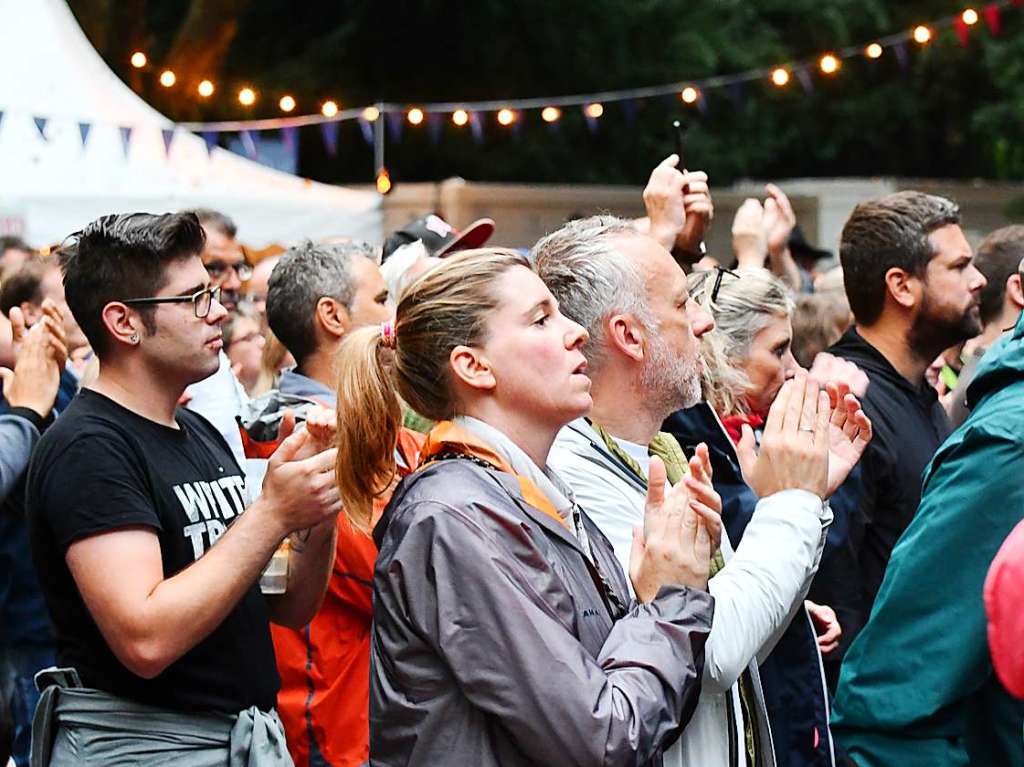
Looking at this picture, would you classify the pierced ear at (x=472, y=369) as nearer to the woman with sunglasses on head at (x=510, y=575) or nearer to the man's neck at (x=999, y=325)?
the woman with sunglasses on head at (x=510, y=575)

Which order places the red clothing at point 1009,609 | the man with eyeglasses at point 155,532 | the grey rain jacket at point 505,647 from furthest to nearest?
the man with eyeglasses at point 155,532 → the grey rain jacket at point 505,647 → the red clothing at point 1009,609

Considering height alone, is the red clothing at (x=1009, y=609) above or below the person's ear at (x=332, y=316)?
above

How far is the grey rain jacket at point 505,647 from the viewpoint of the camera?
96.3 inches

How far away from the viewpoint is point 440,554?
2520 mm

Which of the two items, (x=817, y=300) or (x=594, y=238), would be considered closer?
(x=594, y=238)

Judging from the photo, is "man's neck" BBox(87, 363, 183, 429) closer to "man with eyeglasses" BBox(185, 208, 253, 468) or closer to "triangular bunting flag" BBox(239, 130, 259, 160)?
"man with eyeglasses" BBox(185, 208, 253, 468)

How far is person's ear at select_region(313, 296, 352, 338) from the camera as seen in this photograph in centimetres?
489

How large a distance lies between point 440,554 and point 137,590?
2.63 feet

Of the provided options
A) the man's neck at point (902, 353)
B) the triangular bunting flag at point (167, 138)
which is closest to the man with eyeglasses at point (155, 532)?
the man's neck at point (902, 353)

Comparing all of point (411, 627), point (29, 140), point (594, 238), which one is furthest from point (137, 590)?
point (29, 140)

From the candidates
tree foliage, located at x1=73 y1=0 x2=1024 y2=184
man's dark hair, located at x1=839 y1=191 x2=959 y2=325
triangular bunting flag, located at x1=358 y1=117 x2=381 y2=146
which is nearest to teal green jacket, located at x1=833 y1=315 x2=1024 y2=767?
man's dark hair, located at x1=839 y1=191 x2=959 y2=325

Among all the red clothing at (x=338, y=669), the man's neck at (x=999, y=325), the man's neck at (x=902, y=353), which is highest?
the man's neck at (x=902, y=353)

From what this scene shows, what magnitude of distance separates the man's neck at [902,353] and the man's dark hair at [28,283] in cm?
300

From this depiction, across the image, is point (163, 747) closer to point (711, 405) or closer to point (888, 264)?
Result: point (711, 405)
